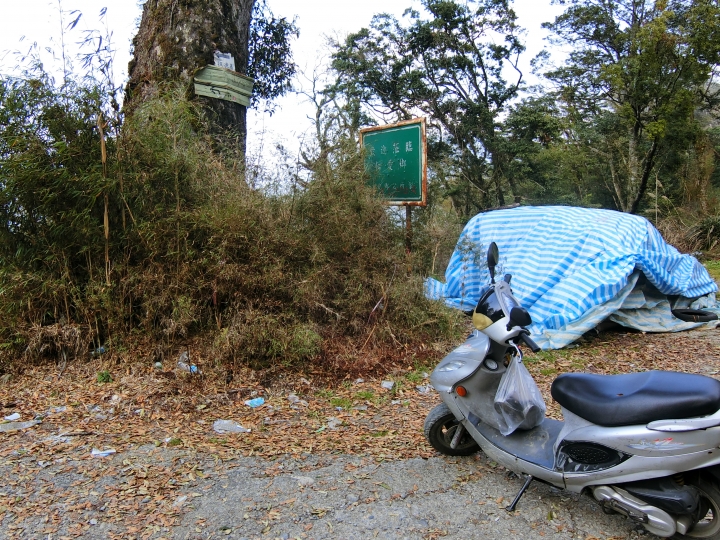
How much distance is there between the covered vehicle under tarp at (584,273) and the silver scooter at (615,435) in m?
3.09

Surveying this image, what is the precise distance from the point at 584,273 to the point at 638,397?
412 centimetres

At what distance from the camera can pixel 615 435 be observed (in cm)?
244

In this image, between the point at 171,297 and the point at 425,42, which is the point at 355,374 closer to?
the point at 171,297

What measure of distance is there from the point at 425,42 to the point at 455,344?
1828cm

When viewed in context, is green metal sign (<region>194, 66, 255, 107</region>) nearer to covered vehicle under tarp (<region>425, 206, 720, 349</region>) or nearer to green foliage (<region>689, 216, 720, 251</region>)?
covered vehicle under tarp (<region>425, 206, 720, 349</region>)

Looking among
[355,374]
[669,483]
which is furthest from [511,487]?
[355,374]

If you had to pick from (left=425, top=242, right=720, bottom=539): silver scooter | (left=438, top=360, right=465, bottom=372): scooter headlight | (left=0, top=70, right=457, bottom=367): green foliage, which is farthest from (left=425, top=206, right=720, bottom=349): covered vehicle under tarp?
(left=425, top=242, right=720, bottom=539): silver scooter

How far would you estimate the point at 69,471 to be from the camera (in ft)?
10.3

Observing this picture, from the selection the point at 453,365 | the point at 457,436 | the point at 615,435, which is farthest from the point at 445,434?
the point at 615,435

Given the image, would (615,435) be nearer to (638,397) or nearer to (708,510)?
(638,397)

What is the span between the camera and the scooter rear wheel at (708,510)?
2.35m

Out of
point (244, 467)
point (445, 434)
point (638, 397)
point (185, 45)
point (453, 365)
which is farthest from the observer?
point (185, 45)

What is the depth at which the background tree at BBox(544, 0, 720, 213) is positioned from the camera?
583 inches

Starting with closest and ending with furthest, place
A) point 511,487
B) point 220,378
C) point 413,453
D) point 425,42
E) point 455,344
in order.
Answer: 1. point 511,487
2. point 413,453
3. point 220,378
4. point 455,344
5. point 425,42
